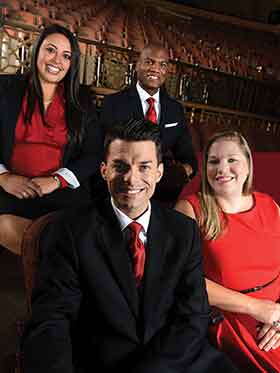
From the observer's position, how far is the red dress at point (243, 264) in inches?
33.7

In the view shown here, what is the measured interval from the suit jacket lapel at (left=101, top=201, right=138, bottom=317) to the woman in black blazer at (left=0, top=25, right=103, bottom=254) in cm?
43

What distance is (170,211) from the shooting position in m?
0.85

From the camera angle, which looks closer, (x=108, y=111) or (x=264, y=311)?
(x=264, y=311)

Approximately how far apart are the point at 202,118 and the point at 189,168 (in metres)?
1.65

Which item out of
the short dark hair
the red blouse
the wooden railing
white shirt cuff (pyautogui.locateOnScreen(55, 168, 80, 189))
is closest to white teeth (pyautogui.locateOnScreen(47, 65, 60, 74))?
the red blouse

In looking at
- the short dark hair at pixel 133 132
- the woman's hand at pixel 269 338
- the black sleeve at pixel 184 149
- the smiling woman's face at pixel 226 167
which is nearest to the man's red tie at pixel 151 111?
the black sleeve at pixel 184 149

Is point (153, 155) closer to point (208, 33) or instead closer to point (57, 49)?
point (57, 49)

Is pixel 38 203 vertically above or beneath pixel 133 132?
beneath

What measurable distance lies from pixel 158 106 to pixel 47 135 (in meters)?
0.65

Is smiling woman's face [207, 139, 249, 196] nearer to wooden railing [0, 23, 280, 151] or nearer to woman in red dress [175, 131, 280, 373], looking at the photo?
woman in red dress [175, 131, 280, 373]

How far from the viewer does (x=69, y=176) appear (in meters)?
1.20

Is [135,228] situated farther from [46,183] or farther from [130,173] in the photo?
[46,183]

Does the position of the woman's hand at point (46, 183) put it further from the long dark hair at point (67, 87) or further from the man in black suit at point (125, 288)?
the man in black suit at point (125, 288)

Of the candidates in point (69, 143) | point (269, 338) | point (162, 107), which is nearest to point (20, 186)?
Result: point (69, 143)
